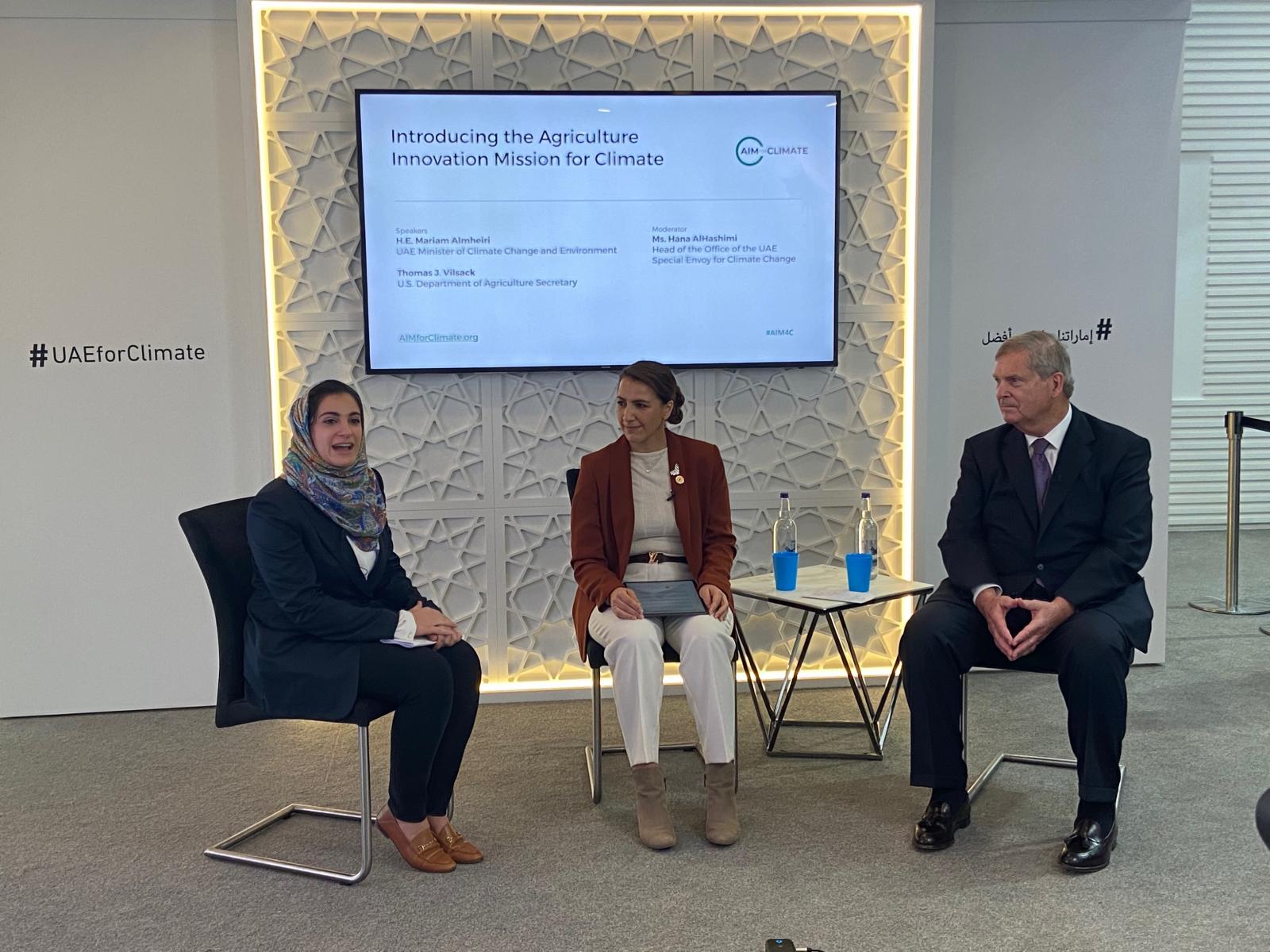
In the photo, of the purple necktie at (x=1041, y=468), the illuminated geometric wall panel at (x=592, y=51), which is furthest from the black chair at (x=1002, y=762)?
the illuminated geometric wall panel at (x=592, y=51)

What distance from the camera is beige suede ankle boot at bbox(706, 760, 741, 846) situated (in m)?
3.17

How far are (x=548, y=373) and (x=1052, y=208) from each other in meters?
2.09

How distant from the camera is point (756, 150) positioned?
4.34 m

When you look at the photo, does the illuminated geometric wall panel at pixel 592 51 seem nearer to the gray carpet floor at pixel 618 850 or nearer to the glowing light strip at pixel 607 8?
the glowing light strip at pixel 607 8

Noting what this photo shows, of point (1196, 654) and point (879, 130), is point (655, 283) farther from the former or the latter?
point (1196, 654)

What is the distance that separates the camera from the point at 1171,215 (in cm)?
462

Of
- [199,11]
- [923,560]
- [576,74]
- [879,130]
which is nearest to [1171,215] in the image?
[879,130]

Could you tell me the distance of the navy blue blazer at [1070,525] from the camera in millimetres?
3258

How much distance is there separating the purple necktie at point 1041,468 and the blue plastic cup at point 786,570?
2.54 feet

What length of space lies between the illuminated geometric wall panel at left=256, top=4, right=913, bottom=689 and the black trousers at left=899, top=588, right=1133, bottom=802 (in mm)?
1259

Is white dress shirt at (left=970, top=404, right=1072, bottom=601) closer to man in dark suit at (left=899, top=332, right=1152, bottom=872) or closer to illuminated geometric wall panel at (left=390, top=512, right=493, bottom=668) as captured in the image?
man in dark suit at (left=899, top=332, right=1152, bottom=872)

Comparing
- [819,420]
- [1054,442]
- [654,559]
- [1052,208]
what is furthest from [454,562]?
[1052,208]

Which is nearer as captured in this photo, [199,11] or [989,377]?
[199,11]

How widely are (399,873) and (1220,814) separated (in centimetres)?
227
